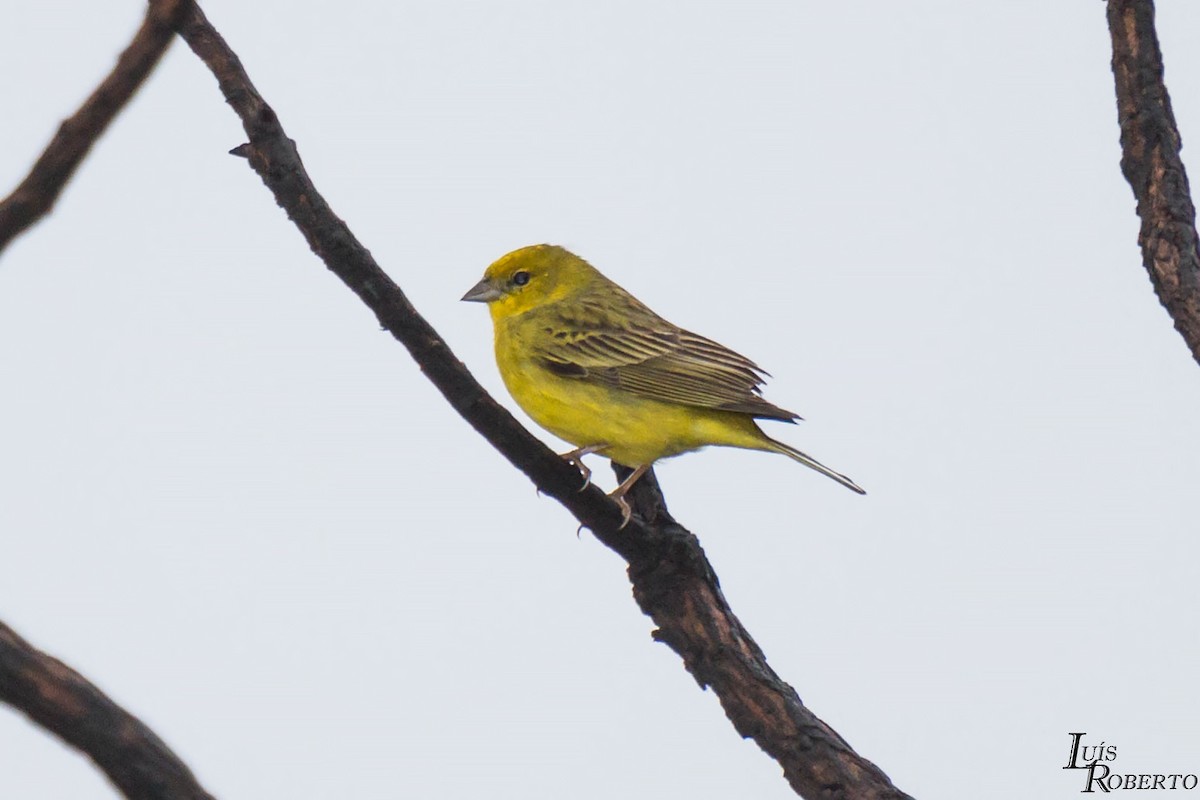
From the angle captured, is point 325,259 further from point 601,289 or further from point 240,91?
point 601,289

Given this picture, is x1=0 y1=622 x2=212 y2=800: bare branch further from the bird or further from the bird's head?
the bird's head

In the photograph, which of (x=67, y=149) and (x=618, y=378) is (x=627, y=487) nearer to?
(x=618, y=378)

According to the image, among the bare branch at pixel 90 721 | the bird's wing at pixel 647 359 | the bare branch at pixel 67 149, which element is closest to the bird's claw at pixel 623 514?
the bird's wing at pixel 647 359

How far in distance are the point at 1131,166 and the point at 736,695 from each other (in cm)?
238

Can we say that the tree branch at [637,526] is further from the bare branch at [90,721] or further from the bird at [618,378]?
the bare branch at [90,721]

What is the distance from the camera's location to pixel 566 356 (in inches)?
288

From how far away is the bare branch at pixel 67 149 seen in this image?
2.68m

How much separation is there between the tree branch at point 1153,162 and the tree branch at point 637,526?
1964 mm

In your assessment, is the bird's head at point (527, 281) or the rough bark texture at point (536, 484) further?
the bird's head at point (527, 281)

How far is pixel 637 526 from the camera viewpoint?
5984 millimetres

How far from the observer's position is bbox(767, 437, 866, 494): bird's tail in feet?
20.8

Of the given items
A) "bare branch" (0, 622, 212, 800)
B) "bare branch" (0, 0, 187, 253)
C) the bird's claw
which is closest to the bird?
the bird's claw

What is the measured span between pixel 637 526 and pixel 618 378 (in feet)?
4.32

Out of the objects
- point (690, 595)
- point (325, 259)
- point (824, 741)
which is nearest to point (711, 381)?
point (690, 595)
